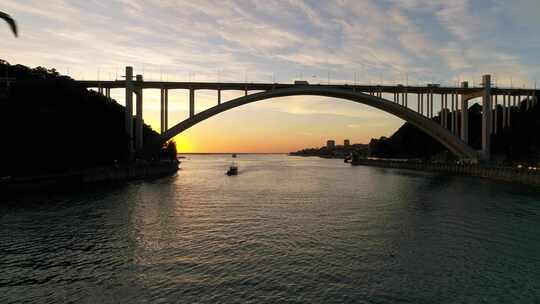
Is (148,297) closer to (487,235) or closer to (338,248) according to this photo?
(338,248)

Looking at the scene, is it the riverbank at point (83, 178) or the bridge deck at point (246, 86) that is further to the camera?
the bridge deck at point (246, 86)

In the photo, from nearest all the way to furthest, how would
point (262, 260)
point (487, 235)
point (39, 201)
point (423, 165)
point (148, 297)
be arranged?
point (148, 297) → point (262, 260) → point (487, 235) → point (39, 201) → point (423, 165)

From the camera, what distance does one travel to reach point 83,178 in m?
38.4

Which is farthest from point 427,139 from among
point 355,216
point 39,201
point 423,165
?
point 39,201

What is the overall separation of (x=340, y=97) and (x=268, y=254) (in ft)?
148

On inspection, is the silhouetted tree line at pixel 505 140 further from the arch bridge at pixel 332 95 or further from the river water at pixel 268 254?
the river water at pixel 268 254

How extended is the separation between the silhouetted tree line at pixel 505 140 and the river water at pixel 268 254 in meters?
44.6

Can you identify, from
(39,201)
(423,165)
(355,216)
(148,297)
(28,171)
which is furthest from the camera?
(423,165)

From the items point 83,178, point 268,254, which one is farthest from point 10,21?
point 83,178

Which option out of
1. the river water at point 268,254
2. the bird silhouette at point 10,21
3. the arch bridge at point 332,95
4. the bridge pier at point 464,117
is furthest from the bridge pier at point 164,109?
the bird silhouette at point 10,21

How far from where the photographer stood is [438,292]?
390 inches

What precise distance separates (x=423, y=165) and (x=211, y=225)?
66162mm

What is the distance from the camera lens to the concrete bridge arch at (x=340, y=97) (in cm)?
5191

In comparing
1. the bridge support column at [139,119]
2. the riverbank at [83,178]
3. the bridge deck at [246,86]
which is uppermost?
the bridge deck at [246,86]
